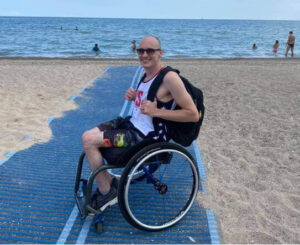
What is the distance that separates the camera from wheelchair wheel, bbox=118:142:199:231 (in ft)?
7.68

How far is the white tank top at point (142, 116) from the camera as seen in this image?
257 cm

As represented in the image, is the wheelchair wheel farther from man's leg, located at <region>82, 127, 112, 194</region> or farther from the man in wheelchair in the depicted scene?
man's leg, located at <region>82, 127, 112, 194</region>

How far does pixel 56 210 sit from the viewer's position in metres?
2.97

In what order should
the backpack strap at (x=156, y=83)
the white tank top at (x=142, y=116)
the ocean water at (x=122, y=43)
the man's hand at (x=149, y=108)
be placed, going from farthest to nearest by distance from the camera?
the ocean water at (x=122, y=43) → the white tank top at (x=142, y=116) → the backpack strap at (x=156, y=83) → the man's hand at (x=149, y=108)

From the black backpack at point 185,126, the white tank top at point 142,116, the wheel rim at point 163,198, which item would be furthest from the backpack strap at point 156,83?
the wheel rim at point 163,198

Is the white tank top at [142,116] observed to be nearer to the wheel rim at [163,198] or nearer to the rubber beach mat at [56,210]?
the wheel rim at [163,198]

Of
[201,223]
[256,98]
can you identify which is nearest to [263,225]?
Result: [201,223]

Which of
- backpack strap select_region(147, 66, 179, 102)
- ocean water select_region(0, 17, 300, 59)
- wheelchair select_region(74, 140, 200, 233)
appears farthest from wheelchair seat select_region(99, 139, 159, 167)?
ocean water select_region(0, 17, 300, 59)

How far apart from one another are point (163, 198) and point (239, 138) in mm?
2301

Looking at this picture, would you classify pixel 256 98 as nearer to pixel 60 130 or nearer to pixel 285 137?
pixel 285 137

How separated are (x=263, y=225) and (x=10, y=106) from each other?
227 inches

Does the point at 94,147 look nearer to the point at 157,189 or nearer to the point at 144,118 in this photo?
the point at 144,118

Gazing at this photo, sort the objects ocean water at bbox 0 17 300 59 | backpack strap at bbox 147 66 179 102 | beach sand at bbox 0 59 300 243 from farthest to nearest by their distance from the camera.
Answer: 1. ocean water at bbox 0 17 300 59
2. beach sand at bbox 0 59 300 243
3. backpack strap at bbox 147 66 179 102

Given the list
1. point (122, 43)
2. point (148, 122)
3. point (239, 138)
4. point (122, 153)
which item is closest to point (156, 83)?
point (148, 122)
